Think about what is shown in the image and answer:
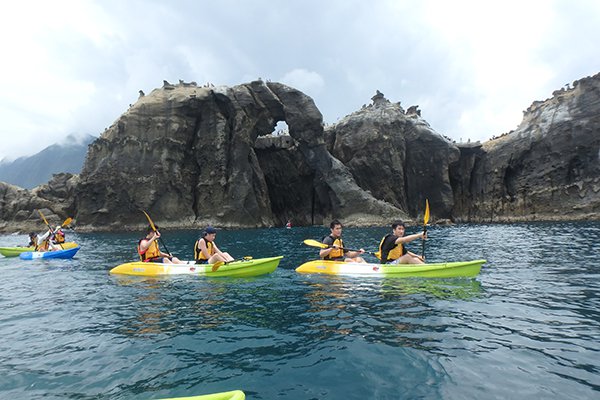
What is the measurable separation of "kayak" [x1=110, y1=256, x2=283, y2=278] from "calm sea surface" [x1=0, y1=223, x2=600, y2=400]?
122cm

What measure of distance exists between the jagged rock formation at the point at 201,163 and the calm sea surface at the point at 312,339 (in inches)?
1608

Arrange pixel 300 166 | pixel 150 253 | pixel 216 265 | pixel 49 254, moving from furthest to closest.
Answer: pixel 300 166 → pixel 49 254 → pixel 150 253 → pixel 216 265

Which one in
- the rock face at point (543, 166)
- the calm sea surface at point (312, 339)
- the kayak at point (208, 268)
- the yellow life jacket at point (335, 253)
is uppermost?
the rock face at point (543, 166)

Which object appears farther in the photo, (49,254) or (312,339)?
(49,254)

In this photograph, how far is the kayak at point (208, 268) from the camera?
42.5 ft

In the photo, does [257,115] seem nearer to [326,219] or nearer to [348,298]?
[326,219]

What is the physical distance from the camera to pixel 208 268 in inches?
519

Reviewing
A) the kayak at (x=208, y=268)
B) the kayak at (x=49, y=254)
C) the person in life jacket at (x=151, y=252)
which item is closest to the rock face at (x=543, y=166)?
the kayak at (x=208, y=268)

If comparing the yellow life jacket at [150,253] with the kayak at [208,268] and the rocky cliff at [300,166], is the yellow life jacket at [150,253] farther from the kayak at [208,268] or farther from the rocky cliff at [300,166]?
the rocky cliff at [300,166]

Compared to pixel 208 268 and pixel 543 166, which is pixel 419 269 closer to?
pixel 208 268

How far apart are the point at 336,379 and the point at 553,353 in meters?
3.38

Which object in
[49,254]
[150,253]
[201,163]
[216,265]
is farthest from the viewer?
[201,163]

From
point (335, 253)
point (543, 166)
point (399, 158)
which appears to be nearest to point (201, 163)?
point (399, 158)

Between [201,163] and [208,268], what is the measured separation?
43.2 meters
